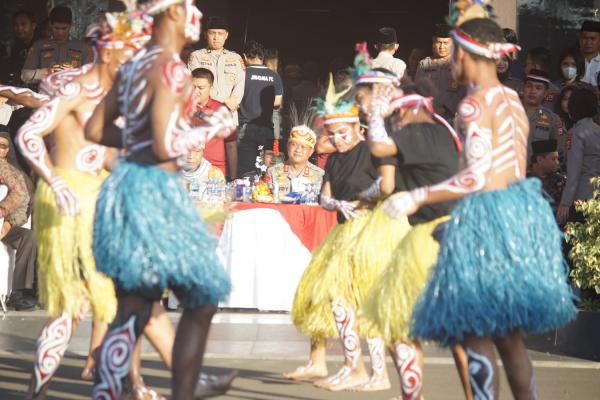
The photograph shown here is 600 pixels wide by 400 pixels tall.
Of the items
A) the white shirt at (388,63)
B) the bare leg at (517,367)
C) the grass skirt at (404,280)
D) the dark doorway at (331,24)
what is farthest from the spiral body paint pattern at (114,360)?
the dark doorway at (331,24)

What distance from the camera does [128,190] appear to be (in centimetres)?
539

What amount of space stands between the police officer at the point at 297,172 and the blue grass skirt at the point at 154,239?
5.76m

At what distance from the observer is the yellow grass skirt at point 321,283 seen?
763cm

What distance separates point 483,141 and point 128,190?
152cm

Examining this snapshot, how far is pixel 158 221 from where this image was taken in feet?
17.6

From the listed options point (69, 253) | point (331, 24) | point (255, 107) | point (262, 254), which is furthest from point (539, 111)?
point (331, 24)

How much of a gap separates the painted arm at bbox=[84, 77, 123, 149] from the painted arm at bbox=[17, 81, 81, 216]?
35 cm

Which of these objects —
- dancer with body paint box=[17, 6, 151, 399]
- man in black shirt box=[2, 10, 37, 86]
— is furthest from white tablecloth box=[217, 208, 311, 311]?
dancer with body paint box=[17, 6, 151, 399]

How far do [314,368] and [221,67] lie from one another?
5167mm

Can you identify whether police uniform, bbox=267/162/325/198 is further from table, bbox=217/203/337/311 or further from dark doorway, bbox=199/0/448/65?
dark doorway, bbox=199/0/448/65

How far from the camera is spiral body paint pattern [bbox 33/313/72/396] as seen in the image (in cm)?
636

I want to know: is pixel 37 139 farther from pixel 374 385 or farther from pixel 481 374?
pixel 374 385

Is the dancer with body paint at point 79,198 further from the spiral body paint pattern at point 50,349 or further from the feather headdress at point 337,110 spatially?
the feather headdress at point 337,110

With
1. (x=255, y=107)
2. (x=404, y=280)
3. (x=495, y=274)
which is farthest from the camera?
(x=255, y=107)
